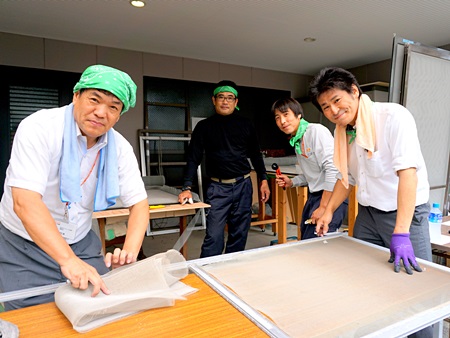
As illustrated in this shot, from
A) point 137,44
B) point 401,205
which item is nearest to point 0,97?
Answer: point 137,44

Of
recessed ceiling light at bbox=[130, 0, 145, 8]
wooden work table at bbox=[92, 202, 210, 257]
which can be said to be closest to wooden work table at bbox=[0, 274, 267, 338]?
wooden work table at bbox=[92, 202, 210, 257]

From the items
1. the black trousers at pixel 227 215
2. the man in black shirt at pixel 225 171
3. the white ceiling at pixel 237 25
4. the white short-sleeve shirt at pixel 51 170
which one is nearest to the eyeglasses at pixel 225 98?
the man in black shirt at pixel 225 171

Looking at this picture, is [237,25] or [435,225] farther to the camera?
[237,25]

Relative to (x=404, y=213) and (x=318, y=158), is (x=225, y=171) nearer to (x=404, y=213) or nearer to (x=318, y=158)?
(x=318, y=158)

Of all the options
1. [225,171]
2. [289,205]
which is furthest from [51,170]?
[289,205]

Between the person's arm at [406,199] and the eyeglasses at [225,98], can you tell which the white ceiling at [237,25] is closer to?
the eyeglasses at [225,98]

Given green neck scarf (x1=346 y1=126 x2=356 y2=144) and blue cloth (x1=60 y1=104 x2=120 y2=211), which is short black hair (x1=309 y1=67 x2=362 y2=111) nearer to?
green neck scarf (x1=346 y1=126 x2=356 y2=144)

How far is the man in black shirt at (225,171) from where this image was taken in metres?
2.38

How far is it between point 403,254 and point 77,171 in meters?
1.00

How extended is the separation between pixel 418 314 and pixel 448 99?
5.89 feet

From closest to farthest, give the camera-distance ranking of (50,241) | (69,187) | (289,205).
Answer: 1. (50,241)
2. (69,187)
3. (289,205)

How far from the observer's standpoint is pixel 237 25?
10.1 ft

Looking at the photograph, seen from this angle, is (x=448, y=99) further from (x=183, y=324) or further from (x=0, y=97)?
(x=0, y=97)

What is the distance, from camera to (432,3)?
266 cm
